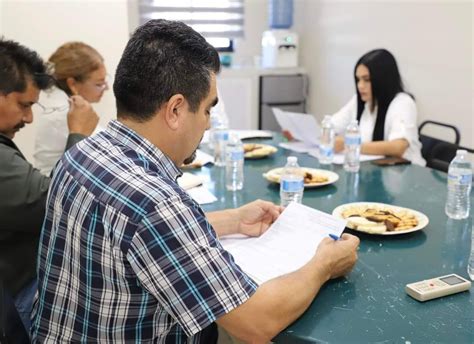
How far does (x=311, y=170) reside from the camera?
2039 millimetres

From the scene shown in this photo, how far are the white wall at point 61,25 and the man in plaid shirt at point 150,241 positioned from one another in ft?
6.23

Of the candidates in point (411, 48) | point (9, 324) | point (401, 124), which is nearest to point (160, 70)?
point (9, 324)

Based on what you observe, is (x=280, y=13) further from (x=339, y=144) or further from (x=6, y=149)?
(x=6, y=149)

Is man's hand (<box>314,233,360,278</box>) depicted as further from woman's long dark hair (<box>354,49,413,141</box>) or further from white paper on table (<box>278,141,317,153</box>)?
woman's long dark hair (<box>354,49,413,141</box>)

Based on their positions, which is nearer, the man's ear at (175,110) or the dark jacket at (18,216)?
the man's ear at (175,110)

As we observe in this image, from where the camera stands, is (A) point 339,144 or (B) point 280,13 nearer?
(A) point 339,144

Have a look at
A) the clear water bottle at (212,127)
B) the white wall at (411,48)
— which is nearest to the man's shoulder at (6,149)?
the clear water bottle at (212,127)

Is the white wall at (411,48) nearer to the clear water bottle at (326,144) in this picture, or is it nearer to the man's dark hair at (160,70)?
the clear water bottle at (326,144)

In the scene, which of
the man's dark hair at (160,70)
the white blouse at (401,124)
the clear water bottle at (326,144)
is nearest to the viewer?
the man's dark hair at (160,70)

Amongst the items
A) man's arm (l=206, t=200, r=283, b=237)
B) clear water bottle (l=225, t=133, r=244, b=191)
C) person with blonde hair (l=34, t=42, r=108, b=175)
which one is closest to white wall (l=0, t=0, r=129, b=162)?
person with blonde hair (l=34, t=42, r=108, b=175)

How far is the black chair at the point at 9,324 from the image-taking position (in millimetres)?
1002

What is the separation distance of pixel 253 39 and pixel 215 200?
3.23 metres

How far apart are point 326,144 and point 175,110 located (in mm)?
1407

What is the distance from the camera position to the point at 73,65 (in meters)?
2.35
